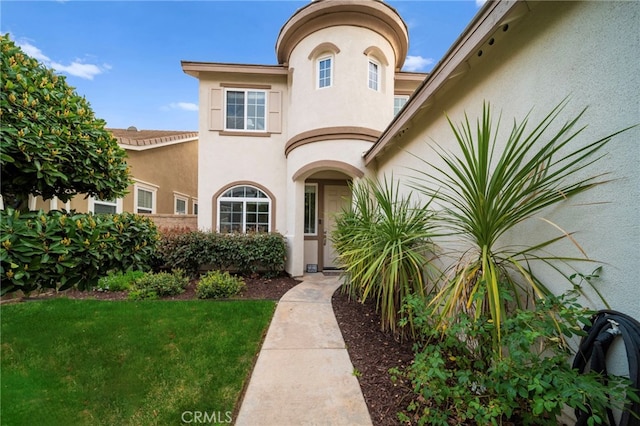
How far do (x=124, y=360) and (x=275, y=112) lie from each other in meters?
7.44

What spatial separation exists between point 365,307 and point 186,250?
16.3 ft

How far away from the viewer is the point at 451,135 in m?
3.53

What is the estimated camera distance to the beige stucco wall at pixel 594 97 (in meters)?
1.63

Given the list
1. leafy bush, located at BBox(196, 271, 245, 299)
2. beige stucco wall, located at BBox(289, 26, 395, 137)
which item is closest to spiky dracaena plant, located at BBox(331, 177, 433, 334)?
leafy bush, located at BBox(196, 271, 245, 299)

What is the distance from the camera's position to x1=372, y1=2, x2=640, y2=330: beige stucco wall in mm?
1628

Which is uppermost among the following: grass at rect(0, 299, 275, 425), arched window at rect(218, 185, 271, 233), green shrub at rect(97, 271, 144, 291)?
arched window at rect(218, 185, 271, 233)

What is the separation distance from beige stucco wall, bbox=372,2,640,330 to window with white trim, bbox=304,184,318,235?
6.19 m

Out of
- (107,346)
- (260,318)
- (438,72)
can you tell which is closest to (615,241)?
(438,72)

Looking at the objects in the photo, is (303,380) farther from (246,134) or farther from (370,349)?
(246,134)

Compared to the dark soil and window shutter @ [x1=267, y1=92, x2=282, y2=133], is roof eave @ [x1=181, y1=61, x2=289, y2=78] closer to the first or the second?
window shutter @ [x1=267, y1=92, x2=282, y2=133]

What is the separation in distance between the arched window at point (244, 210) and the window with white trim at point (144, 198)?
4105 mm

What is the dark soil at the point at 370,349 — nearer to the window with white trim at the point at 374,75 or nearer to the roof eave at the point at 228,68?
the window with white trim at the point at 374,75

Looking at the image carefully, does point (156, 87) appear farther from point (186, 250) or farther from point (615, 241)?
point (615, 241)

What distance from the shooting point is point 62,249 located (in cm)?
227
